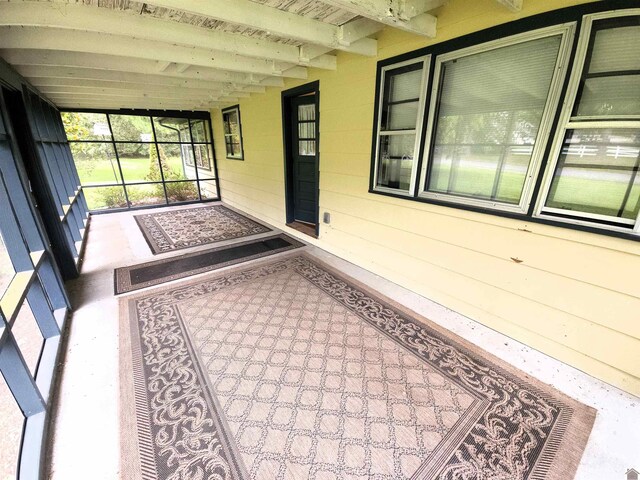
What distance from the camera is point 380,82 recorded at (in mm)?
2584

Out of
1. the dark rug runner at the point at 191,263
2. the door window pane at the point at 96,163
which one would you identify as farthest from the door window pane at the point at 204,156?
the dark rug runner at the point at 191,263

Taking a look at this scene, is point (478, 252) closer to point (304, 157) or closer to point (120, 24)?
point (304, 157)

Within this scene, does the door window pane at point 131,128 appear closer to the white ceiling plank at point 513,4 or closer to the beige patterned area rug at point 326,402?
the beige patterned area rug at point 326,402

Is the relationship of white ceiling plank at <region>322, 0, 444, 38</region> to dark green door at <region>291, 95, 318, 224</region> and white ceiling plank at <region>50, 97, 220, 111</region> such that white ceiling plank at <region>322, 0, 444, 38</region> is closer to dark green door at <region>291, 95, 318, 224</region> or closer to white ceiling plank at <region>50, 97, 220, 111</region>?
dark green door at <region>291, 95, 318, 224</region>

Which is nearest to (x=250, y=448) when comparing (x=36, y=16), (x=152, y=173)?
(x=36, y=16)

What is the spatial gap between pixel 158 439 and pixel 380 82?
3.24m

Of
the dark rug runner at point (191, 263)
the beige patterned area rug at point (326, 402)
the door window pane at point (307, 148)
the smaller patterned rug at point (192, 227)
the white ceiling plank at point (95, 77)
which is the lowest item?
the beige patterned area rug at point (326, 402)

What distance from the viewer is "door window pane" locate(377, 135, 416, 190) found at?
2549 millimetres

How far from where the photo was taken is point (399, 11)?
1.71 metres

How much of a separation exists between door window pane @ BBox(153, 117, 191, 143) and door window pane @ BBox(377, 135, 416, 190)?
6.01m

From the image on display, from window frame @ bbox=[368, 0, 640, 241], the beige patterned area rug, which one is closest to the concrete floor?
the beige patterned area rug

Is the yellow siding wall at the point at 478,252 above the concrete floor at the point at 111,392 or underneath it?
above

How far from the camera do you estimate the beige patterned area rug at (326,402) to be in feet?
4.19

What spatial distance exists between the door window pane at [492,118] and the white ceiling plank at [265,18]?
2.83 ft
